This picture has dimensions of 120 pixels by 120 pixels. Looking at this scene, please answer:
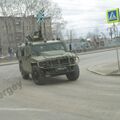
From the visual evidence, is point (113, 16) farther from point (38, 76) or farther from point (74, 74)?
point (38, 76)

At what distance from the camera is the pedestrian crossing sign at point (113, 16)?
2006 cm

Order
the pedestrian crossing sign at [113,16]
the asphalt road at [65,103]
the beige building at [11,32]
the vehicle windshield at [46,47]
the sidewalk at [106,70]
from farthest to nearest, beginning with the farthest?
the beige building at [11,32], the pedestrian crossing sign at [113,16], the sidewalk at [106,70], the vehicle windshield at [46,47], the asphalt road at [65,103]

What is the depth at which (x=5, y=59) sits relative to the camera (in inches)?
1946

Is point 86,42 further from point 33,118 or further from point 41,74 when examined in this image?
point 33,118

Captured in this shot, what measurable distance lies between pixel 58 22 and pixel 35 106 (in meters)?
66.2

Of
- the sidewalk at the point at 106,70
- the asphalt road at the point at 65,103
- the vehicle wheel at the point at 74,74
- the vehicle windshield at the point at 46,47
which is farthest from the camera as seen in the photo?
the sidewalk at the point at 106,70

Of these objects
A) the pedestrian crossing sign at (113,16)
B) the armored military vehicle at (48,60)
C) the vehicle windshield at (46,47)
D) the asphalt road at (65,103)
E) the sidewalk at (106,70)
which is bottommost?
the sidewalk at (106,70)

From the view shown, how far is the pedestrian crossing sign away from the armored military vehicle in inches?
131

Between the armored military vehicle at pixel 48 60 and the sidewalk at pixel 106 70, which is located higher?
the armored military vehicle at pixel 48 60

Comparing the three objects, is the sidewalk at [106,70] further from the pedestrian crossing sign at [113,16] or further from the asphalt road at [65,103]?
the asphalt road at [65,103]

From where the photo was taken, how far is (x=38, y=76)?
17000 mm

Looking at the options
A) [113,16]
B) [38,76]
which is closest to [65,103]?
[38,76]

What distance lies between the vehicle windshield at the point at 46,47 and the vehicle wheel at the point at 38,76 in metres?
1.11

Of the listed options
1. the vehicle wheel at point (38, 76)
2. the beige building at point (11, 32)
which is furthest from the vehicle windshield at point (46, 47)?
the beige building at point (11, 32)
